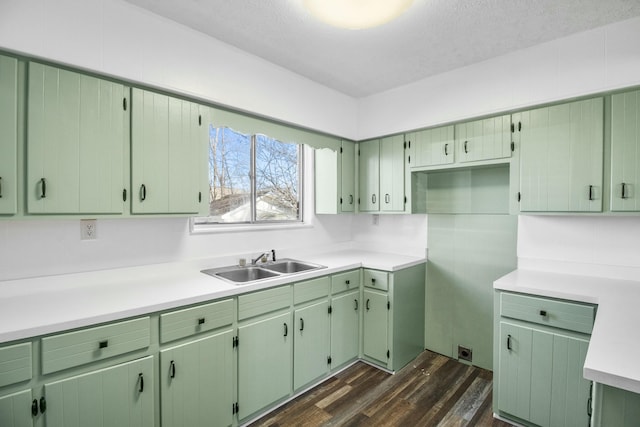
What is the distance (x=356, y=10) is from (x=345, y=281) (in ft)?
6.60

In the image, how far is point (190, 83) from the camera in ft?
7.11

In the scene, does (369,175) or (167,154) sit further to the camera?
(369,175)

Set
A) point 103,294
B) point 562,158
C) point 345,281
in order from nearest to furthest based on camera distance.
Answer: point 103,294 < point 562,158 < point 345,281

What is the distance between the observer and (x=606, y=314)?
150 centimetres

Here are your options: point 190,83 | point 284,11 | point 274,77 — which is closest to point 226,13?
point 284,11

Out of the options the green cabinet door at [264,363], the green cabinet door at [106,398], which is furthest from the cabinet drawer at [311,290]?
the green cabinet door at [106,398]

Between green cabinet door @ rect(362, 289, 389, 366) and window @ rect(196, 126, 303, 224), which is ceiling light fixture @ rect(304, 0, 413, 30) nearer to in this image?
window @ rect(196, 126, 303, 224)

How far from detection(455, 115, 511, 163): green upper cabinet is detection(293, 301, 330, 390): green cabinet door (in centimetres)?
177

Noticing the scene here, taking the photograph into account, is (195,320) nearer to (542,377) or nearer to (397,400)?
(397,400)

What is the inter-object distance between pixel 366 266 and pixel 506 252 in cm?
122

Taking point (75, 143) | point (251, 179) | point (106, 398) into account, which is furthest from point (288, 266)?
point (75, 143)

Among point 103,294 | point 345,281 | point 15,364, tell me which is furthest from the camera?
point 345,281

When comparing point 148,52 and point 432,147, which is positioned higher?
point 148,52

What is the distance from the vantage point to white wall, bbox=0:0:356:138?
161 centimetres
